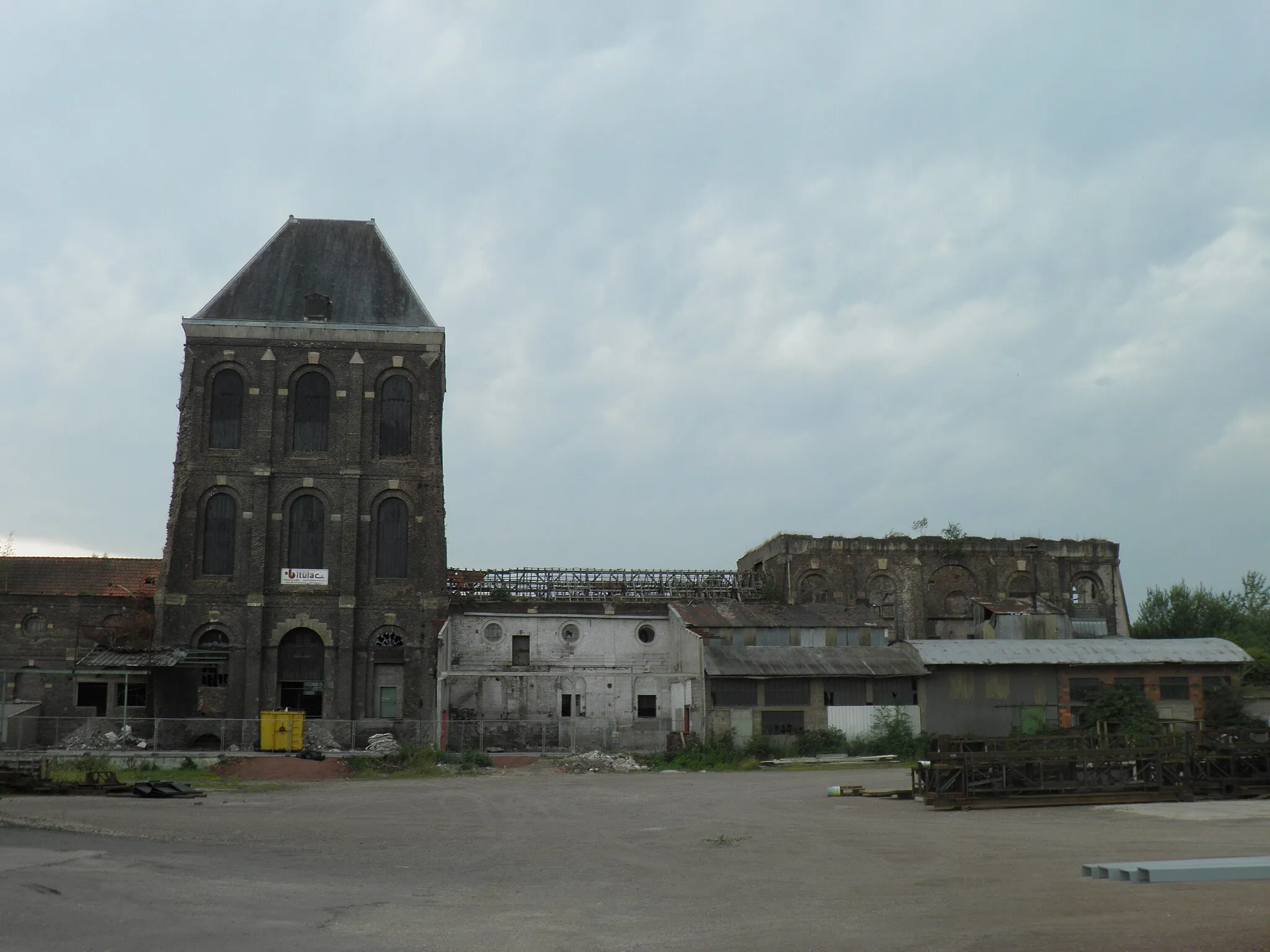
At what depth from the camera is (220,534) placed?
148 feet

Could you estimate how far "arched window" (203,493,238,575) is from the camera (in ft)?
147

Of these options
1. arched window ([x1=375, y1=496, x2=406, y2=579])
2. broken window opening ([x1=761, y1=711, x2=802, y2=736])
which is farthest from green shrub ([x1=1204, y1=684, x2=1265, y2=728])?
arched window ([x1=375, y1=496, x2=406, y2=579])

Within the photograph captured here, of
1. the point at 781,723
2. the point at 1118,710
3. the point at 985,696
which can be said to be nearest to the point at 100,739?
the point at 781,723

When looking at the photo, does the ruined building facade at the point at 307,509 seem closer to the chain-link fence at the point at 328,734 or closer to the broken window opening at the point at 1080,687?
the chain-link fence at the point at 328,734

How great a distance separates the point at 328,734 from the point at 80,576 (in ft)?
47.7

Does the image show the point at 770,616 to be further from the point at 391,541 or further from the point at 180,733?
the point at 180,733

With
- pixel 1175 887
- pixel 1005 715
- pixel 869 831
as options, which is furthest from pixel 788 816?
pixel 1005 715

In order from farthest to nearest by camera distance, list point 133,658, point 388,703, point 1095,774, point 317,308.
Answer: point 317,308
point 388,703
point 133,658
point 1095,774

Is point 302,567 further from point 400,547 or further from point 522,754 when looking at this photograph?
point 522,754

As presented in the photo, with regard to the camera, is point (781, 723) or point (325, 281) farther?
point (325, 281)

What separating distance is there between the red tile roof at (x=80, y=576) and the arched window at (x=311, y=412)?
8.76 m

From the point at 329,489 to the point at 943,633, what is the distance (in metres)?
30.3

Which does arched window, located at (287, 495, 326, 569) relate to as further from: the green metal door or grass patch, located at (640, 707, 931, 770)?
grass patch, located at (640, 707, 931, 770)

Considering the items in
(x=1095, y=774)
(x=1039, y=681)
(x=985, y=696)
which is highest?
(x=1039, y=681)
